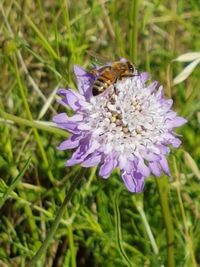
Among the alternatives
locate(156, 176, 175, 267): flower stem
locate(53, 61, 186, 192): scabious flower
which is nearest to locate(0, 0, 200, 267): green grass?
locate(156, 176, 175, 267): flower stem

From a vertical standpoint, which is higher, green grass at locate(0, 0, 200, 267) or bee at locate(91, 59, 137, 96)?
bee at locate(91, 59, 137, 96)

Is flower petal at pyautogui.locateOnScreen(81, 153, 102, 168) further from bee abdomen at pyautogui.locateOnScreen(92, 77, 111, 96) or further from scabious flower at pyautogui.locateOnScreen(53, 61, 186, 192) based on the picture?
bee abdomen at pyautogui.locateOnScreen(92, 77, 111, 96)

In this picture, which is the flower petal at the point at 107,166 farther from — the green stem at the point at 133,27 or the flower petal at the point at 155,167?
the green stem at the point at 133,27

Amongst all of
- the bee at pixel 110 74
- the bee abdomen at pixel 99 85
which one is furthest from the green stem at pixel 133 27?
the bee abdomen at pixel 99 85

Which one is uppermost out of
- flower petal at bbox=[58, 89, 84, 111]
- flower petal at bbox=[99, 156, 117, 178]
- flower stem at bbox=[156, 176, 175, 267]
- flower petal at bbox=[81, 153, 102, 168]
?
flower petal at bbox=[58, 89, 84, 111]

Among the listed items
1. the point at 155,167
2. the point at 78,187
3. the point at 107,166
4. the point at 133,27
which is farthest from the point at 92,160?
the point at 78,187

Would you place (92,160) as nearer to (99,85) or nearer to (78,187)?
(99,85)

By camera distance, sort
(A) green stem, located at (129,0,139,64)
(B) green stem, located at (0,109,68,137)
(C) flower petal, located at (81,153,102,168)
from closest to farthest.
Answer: (C) flower petal, located at (81,153,102,168), (B) green stem, located at (0,109,68,137), (A) green stem, located at (129,0,139,64)
